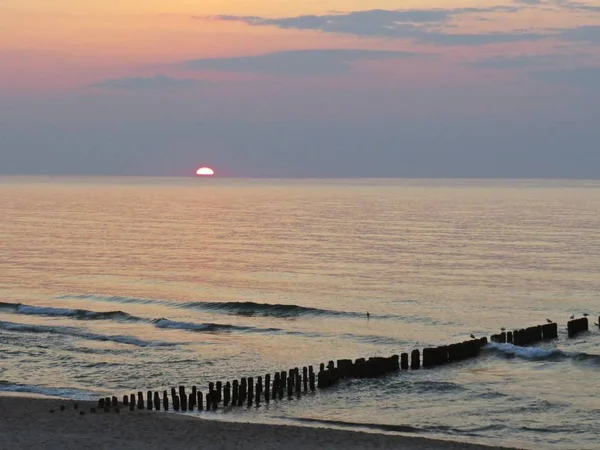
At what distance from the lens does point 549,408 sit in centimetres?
3344

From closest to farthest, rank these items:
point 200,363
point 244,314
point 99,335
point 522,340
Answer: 1. point 200,363
2. point 522,340
3. point 99,335
4. point 244,314

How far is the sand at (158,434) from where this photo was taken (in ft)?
85.5

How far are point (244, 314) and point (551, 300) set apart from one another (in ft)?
65.7

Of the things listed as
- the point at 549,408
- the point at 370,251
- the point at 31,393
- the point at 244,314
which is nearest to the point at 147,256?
the point at 370,251

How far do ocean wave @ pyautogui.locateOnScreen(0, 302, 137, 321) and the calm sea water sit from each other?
0.18 metres

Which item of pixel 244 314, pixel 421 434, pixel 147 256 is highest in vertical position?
pixel 147 256

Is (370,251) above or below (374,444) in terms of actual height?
above

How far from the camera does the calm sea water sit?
33719mm

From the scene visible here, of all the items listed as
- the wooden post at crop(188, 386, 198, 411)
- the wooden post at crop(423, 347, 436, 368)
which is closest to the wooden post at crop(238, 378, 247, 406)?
the wooden post at crop(188, 386, 198, 411)

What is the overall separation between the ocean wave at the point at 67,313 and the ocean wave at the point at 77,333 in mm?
4119

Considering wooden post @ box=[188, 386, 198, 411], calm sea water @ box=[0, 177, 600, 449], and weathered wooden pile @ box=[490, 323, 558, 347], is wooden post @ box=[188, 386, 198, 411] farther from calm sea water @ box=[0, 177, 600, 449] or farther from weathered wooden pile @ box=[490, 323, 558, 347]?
weathered wooden pile @ box=[490, 323, 558, 347]

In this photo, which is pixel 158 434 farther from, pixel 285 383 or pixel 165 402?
pixel 285 383

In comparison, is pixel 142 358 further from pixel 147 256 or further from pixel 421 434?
pixel 147 256

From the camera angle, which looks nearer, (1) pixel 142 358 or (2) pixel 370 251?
(1) pixel 142 358
